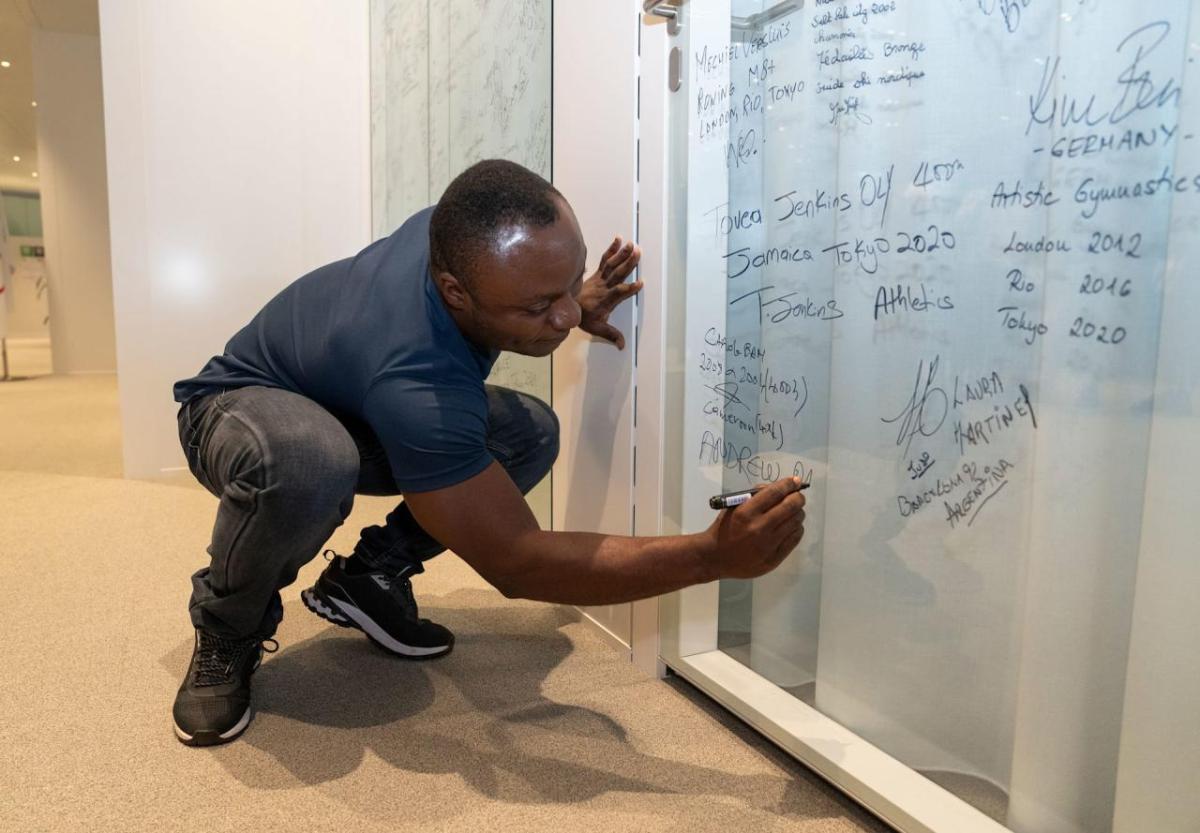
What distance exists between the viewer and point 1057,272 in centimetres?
85

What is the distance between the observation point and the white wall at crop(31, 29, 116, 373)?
20.5 feet

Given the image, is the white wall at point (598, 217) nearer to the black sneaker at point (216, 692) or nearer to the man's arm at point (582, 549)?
the man's arm at point (582, 549)

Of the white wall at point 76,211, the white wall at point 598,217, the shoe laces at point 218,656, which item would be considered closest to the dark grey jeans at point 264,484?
the shoe laces at point 218,656

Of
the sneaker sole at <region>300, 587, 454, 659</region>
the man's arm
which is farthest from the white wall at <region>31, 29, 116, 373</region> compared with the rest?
the man's arm

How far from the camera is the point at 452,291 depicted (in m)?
1.08

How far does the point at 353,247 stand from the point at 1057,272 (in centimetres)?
274

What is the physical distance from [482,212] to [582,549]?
408 mm

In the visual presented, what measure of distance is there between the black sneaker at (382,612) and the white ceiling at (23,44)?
5.14 meters

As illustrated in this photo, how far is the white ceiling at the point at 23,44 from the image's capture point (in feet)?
18.1

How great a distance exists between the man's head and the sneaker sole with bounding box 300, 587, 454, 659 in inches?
25.7

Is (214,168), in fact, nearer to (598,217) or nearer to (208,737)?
(598,217)

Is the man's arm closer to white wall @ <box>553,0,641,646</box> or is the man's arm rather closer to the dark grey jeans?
the dark grey jeans

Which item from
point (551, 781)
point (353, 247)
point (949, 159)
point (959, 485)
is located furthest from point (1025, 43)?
point (353, 247)

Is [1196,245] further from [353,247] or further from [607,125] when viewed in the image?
[353,247]
